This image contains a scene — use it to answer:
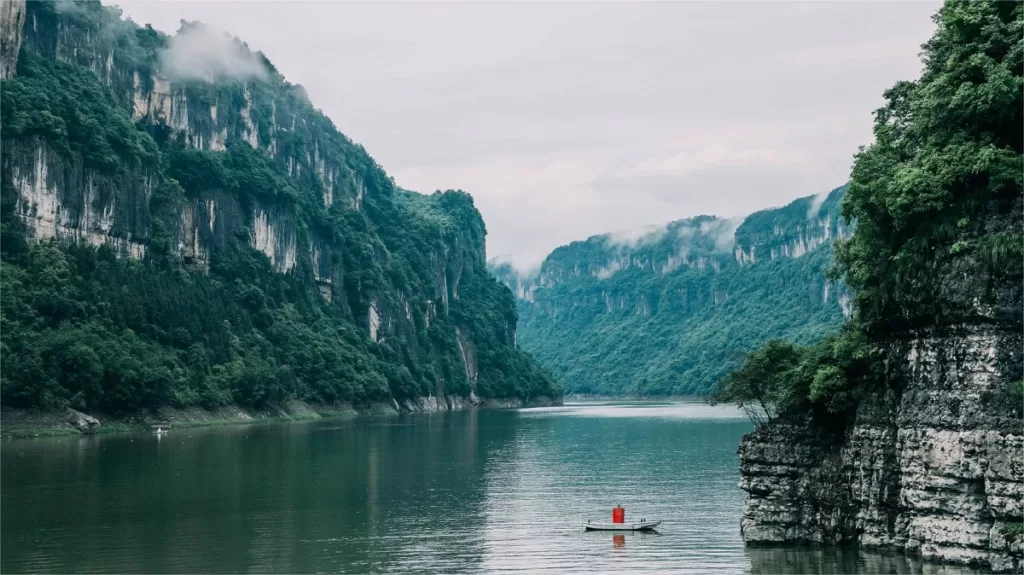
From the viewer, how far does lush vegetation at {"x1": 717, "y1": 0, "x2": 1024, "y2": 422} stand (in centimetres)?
4116

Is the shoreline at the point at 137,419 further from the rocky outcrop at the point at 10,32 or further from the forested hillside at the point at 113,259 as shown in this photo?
the rocky outcrop at the point at 10,32

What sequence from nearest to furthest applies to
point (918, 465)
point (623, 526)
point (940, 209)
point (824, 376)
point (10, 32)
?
point (918, 465) → point (940, 209) → point (824, 376) → point (623, 526) → point (10, 32)

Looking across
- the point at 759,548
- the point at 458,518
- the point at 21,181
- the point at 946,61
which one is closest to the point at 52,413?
the point at 21,181

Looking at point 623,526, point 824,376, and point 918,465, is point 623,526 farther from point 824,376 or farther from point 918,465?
point 918,465

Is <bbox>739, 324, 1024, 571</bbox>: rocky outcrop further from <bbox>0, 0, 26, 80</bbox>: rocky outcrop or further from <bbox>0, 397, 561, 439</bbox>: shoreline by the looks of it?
<bbox>0, 0, 26, 80</bbox>: rocky outcrop

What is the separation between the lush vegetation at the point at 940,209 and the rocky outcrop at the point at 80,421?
284 feet

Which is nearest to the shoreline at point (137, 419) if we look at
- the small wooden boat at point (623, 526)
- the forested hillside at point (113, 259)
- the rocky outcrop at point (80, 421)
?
the rocky outcrop at point (80, 421)

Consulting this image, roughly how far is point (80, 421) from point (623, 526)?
260ft

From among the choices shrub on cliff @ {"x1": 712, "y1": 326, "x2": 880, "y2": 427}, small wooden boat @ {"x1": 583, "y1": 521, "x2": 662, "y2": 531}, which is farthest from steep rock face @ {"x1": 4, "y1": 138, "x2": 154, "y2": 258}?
shrub on cliff @ {"x1": 712, "y1": 326, "x2": 880, "y2": 427}

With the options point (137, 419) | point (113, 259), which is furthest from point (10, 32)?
point (137, 419)

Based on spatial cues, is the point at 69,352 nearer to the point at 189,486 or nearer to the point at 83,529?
the point at 189,486

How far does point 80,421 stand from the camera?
118 m

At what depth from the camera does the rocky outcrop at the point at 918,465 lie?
3906cm

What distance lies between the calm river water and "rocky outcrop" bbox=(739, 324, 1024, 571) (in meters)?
1.38
